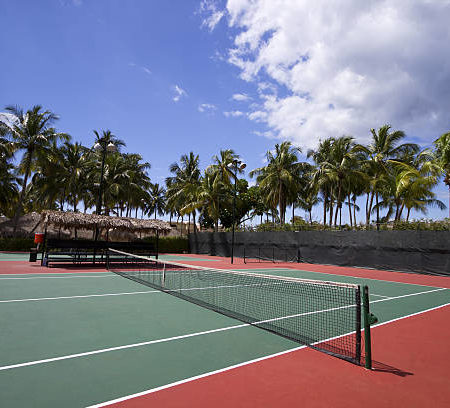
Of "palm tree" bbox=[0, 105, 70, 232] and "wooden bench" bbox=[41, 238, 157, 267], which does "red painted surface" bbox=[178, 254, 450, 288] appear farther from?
"palm tree" bbox=[0, 105, 70, 232]

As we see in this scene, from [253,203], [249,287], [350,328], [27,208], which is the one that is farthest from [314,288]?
[27,208]

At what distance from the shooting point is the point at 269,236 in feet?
81.7

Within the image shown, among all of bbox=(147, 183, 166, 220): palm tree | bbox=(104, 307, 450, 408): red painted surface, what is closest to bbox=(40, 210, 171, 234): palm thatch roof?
bbox=(104, 307, 450, 408): red painted surface

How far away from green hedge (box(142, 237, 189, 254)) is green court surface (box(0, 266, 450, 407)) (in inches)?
1017

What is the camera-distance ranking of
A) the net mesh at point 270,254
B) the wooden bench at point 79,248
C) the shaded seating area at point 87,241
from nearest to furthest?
the wooden bench at point 79,248, the shaded seating area at point 87,241, the net mesh at point 270,254

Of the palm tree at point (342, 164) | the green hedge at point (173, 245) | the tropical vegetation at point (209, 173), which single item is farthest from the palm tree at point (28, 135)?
the palm tree at point (342, 164)

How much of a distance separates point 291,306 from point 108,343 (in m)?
4.11

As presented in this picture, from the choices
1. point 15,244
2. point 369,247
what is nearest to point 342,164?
point 369,247

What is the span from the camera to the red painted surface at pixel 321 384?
2.93 m

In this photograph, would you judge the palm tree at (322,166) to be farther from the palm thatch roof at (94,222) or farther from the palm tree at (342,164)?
the palm thatch roof at (94,222)

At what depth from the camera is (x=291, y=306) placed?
22.8 feet

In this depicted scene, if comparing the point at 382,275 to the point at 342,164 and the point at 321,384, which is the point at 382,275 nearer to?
the point at 321,384

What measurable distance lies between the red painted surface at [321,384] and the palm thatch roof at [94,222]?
54.0 ft

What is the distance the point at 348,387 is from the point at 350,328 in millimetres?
2393
